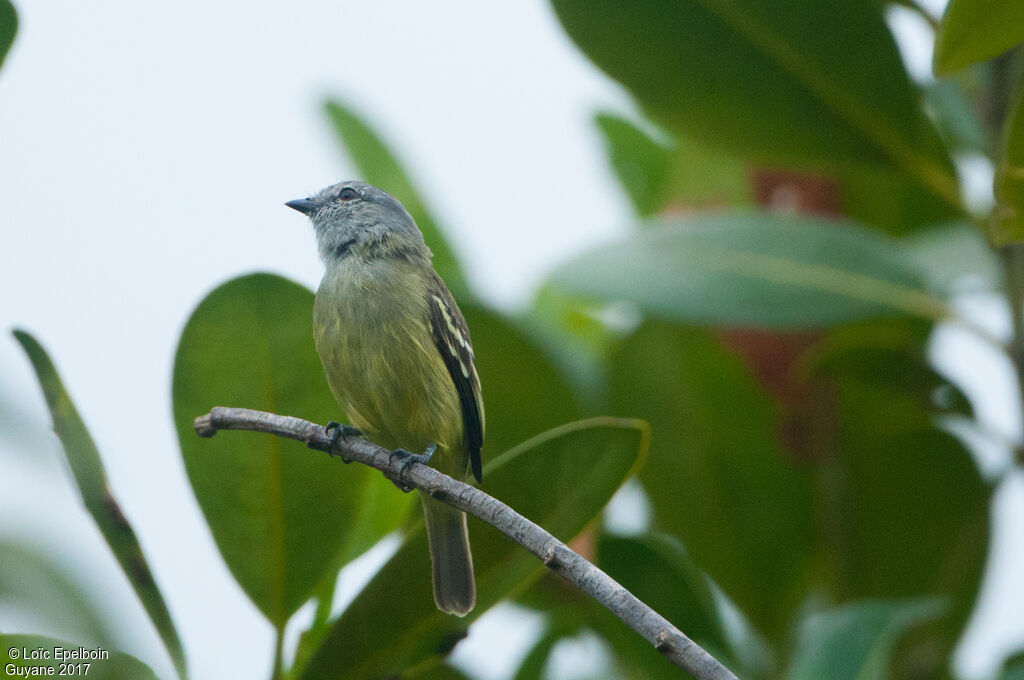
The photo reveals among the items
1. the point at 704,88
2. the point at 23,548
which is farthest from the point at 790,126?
the point at 23,548

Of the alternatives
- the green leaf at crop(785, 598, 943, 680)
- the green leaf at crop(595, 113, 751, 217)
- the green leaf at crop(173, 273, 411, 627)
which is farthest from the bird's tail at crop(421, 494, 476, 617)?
the green leaf at crop(595, 113, 751, 217)

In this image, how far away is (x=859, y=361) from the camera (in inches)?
114

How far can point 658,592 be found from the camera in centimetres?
234

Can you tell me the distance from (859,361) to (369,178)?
5.85ft

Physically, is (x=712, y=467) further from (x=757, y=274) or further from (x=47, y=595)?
(x=47, y=595)

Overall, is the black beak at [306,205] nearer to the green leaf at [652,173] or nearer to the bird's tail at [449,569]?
the bird's tail at [449,569]

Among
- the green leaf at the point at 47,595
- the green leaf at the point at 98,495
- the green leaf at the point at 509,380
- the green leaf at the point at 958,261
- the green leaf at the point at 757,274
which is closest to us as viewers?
the green leaf at the point at 98,495

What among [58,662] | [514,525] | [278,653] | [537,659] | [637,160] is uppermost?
[637,160]

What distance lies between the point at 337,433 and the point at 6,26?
0.84 metres

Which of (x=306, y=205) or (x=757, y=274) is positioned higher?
(x=306, y=205)

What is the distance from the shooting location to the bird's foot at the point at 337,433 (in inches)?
65.4

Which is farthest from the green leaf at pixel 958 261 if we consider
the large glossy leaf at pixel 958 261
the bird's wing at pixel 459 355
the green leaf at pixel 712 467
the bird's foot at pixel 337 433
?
the bird's foot at pixel 337 433

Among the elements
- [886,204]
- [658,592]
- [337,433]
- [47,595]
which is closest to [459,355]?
[337,433]

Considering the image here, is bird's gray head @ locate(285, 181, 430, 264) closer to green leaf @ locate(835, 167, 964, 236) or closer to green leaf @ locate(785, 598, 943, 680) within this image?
green leaf @ locate(785, 598, 943, 680)
